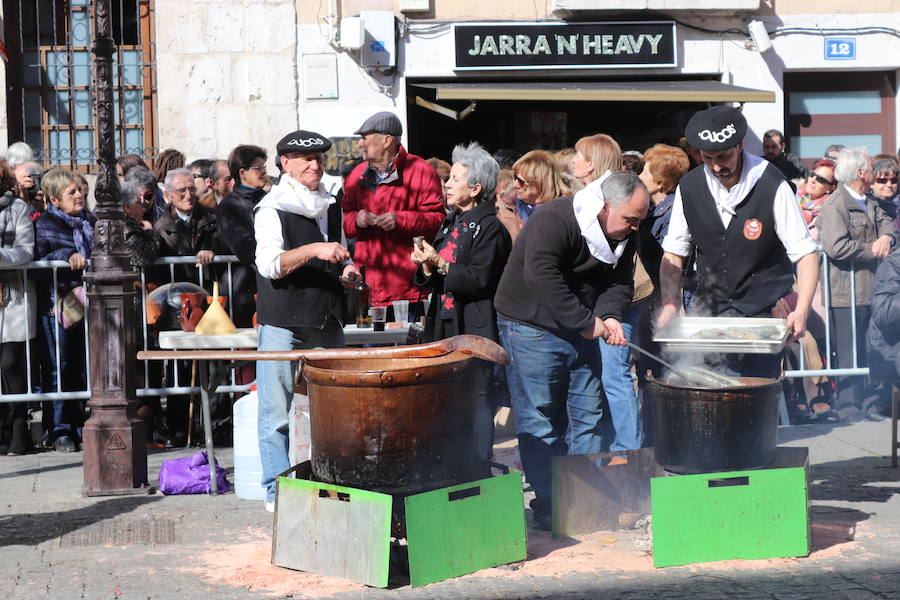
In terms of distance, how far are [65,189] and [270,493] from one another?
3.24m

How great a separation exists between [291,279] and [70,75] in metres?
7.78

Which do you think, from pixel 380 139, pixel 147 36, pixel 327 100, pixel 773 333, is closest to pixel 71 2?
pixel 147 36

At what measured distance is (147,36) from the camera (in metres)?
13.7

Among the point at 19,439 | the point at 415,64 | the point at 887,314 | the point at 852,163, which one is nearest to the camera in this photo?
the point at 887,314

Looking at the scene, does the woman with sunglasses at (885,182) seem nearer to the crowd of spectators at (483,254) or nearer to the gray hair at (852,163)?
the crowd of spectators at (483,254)

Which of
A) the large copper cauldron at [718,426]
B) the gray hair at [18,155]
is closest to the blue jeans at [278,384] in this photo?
the large copper cauldron at [718,426]

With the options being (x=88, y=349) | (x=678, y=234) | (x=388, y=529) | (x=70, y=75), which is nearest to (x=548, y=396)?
(x=678, y=234)

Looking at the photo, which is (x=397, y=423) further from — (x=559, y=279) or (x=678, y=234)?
(x=678, y=234)

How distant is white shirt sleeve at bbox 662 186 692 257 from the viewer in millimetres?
6652

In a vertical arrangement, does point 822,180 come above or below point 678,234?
above

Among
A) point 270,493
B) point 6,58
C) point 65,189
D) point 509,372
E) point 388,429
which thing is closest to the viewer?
point 388,429

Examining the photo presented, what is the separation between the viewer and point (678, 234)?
263 inches

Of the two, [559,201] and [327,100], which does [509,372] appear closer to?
[559,201]

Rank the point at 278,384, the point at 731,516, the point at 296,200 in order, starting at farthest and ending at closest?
the point at 278,384
the point at 296,200
the point at 731,516
